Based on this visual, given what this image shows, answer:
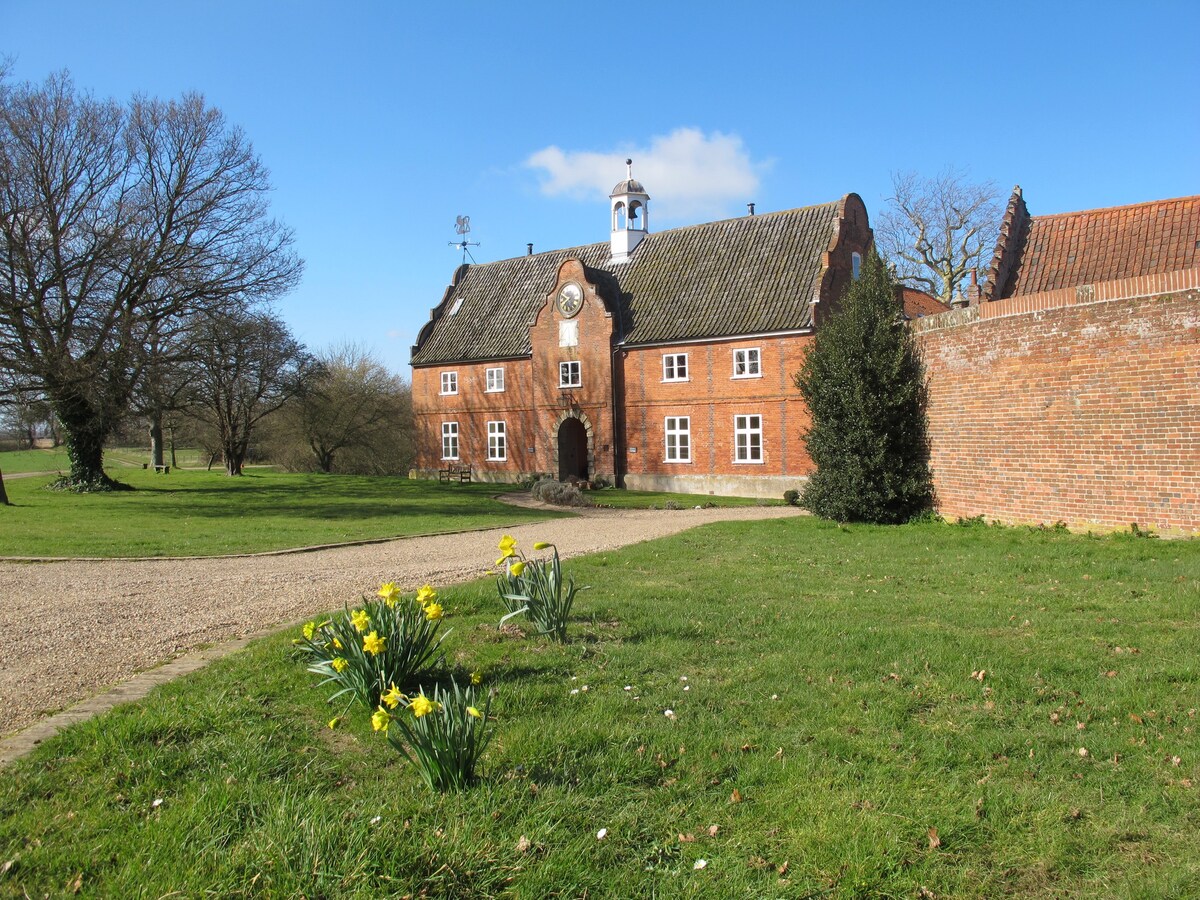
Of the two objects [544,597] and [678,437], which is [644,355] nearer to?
[678,437]

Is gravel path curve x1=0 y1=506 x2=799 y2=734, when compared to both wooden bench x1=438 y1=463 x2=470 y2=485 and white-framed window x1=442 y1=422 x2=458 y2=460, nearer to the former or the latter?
wooden bench x1=438 y1=463 x2=470 y2=485

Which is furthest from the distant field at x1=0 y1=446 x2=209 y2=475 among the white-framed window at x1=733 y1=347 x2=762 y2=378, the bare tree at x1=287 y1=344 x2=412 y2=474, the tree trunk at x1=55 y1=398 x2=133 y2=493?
the white-framed window at x1=733 y1=347 x2=762 y2=378

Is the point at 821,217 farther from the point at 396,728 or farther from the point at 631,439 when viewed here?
the point at 396,728

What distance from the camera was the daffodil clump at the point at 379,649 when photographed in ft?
19.4

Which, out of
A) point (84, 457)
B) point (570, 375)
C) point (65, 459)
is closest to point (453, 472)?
point (570, 375)

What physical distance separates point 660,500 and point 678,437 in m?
3.96

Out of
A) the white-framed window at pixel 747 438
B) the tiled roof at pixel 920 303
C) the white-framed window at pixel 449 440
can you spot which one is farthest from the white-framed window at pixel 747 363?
the white-framed window at pixel 449 440

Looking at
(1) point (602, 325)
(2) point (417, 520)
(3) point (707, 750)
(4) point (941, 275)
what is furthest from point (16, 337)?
(4) point (941, 275)

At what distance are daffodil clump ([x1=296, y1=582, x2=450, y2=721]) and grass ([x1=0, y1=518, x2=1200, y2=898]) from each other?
0.25 metres

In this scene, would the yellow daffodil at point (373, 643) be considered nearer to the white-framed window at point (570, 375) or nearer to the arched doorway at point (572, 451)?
the arched doorway at point (572, 451)

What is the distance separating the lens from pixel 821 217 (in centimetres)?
3014

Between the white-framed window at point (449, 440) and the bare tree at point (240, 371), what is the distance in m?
7.76

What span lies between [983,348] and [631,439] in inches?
712

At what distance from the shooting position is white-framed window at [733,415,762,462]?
29.0m
